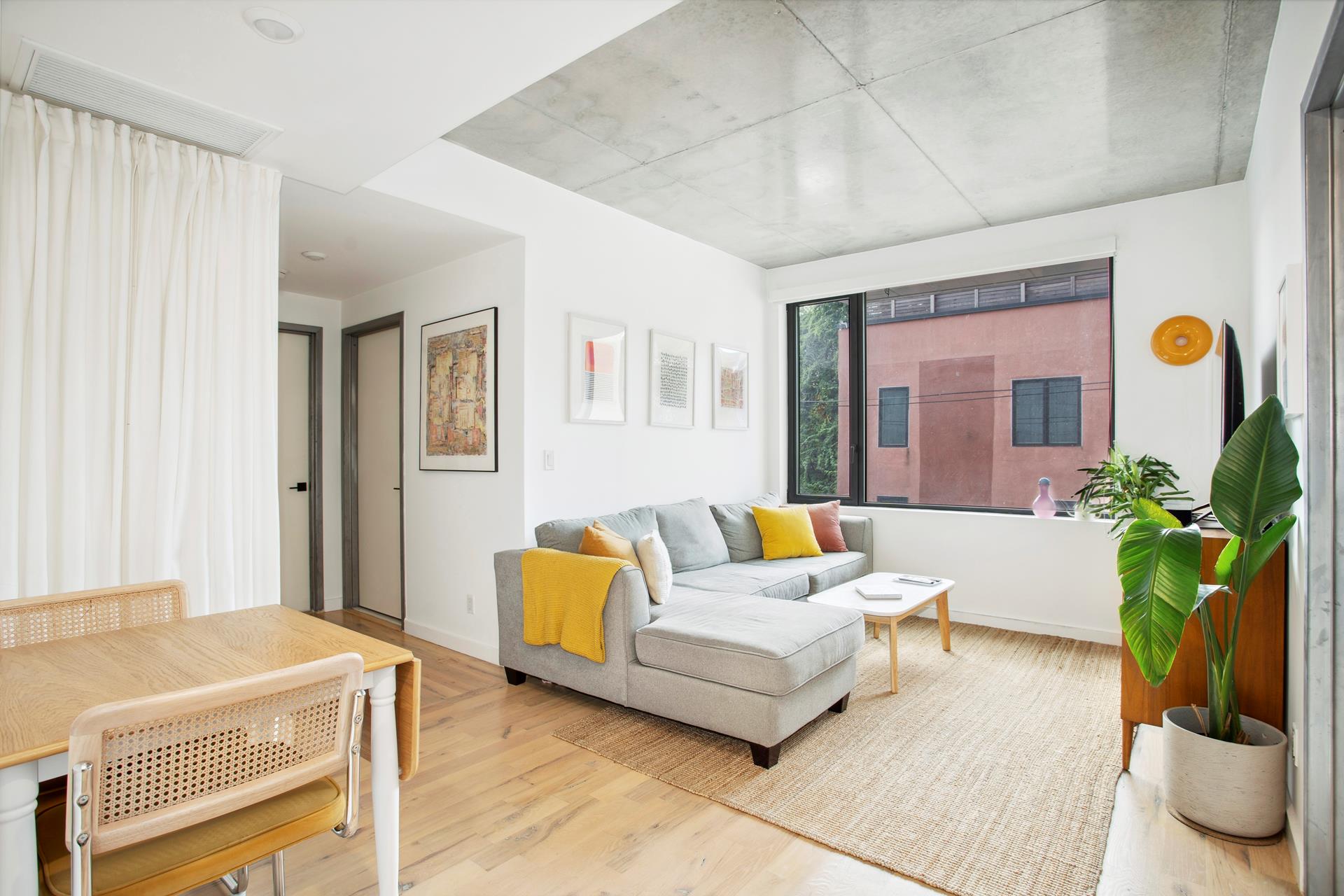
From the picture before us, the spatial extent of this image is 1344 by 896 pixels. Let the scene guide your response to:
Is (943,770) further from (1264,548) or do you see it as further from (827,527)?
(827,527)

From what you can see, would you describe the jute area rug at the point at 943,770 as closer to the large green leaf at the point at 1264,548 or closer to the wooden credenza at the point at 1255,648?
the wooden credenza at the point at 1255,648

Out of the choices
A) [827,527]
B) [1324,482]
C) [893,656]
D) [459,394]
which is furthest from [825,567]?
[1324,482]

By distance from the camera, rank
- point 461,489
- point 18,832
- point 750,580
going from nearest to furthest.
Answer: point 18,832, point 750,580, point 461,489

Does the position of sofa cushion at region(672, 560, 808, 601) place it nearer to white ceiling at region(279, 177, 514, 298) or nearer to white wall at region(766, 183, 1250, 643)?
white wall at region(766, 183, 1250, 643)

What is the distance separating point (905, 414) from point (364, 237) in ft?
12.4

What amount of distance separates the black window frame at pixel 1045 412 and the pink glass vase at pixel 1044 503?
33 cm

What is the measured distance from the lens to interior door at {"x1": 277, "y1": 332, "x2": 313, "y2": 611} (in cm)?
495

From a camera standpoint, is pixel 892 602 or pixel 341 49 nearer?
pixel 341 49

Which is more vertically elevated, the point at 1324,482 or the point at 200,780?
the point at 1324,482

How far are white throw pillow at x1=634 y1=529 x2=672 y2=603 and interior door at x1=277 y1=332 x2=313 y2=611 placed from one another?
306 cm

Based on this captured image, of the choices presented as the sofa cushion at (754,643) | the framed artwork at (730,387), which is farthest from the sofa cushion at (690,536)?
the sofa cushion at (754,643)

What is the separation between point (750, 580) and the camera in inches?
151

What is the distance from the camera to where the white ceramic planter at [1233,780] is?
2021mm

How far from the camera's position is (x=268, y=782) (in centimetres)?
125
